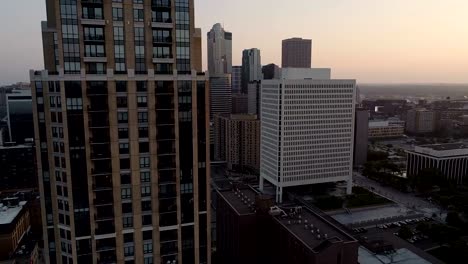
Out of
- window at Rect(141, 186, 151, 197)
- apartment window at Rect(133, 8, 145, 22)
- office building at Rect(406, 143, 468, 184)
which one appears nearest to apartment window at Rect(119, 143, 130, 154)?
Answer: window at Rect(141, 186, 151, 197)

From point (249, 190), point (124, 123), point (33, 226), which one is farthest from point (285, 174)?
point (124, 123)

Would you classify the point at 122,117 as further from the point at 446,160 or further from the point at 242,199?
the point at 446,160

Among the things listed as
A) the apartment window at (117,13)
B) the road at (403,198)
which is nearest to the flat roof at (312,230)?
the apartment window at (117,13)

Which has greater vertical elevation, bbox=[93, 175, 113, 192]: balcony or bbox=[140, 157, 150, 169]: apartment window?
bbox=[140, 157, 150, 169]: apartment window

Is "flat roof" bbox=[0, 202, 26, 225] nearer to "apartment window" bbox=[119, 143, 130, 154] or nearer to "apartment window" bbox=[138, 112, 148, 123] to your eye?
"apartment window" bbox=[119, 143, 130, 154]

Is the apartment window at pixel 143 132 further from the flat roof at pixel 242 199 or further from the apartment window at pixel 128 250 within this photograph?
the flat roof at pixel 242 199

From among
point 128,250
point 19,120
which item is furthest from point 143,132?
point 19,120
